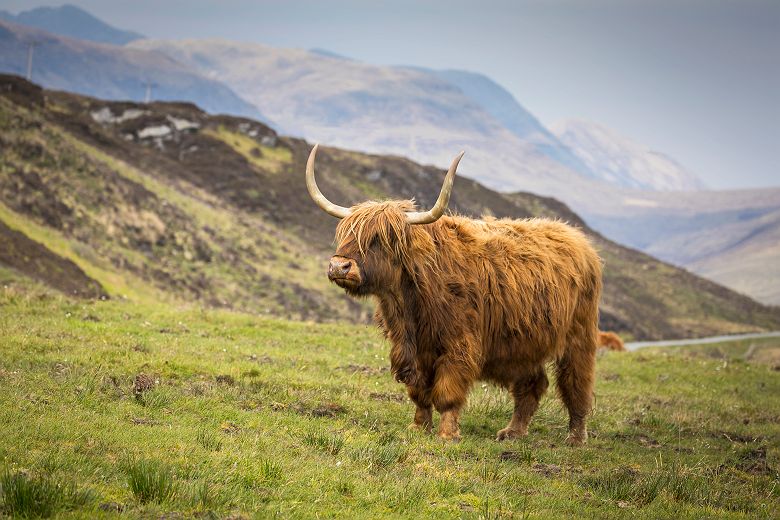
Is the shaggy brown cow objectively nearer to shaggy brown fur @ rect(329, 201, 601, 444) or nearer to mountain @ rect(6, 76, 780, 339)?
shaggy brown fur @ rect(329, 201, 601, 444)

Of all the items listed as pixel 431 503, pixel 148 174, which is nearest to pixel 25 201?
pixel 148 174

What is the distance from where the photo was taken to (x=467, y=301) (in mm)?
9961

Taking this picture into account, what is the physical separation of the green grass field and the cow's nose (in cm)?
165

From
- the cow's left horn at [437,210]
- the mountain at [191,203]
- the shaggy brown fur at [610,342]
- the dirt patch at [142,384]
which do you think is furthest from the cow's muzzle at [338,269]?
the shaggy brown fur at [610,342]

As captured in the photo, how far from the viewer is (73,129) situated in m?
57.8

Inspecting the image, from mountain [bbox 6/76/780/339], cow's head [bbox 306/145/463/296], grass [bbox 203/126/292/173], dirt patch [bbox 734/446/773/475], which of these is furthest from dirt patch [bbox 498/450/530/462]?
grass [bbox 203/126/292/173]

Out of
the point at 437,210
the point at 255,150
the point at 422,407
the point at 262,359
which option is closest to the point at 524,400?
the point at 422,407

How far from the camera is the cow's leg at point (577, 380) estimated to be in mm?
11102

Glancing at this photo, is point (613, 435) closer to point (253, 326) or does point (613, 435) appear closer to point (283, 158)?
point (253, 326)

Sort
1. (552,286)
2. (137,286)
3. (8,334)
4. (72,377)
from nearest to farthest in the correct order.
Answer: (72,377)
(552,286)
(8,334)
(137,286)

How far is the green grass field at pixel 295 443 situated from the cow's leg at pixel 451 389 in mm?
297

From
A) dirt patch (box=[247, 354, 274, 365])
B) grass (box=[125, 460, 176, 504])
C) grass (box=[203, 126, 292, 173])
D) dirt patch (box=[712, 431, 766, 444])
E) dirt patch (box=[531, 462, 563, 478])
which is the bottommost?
dirt patch (box=[247, 354, 274, 365])

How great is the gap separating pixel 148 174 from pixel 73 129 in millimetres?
6959

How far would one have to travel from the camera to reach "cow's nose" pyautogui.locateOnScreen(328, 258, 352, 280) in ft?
29.7
